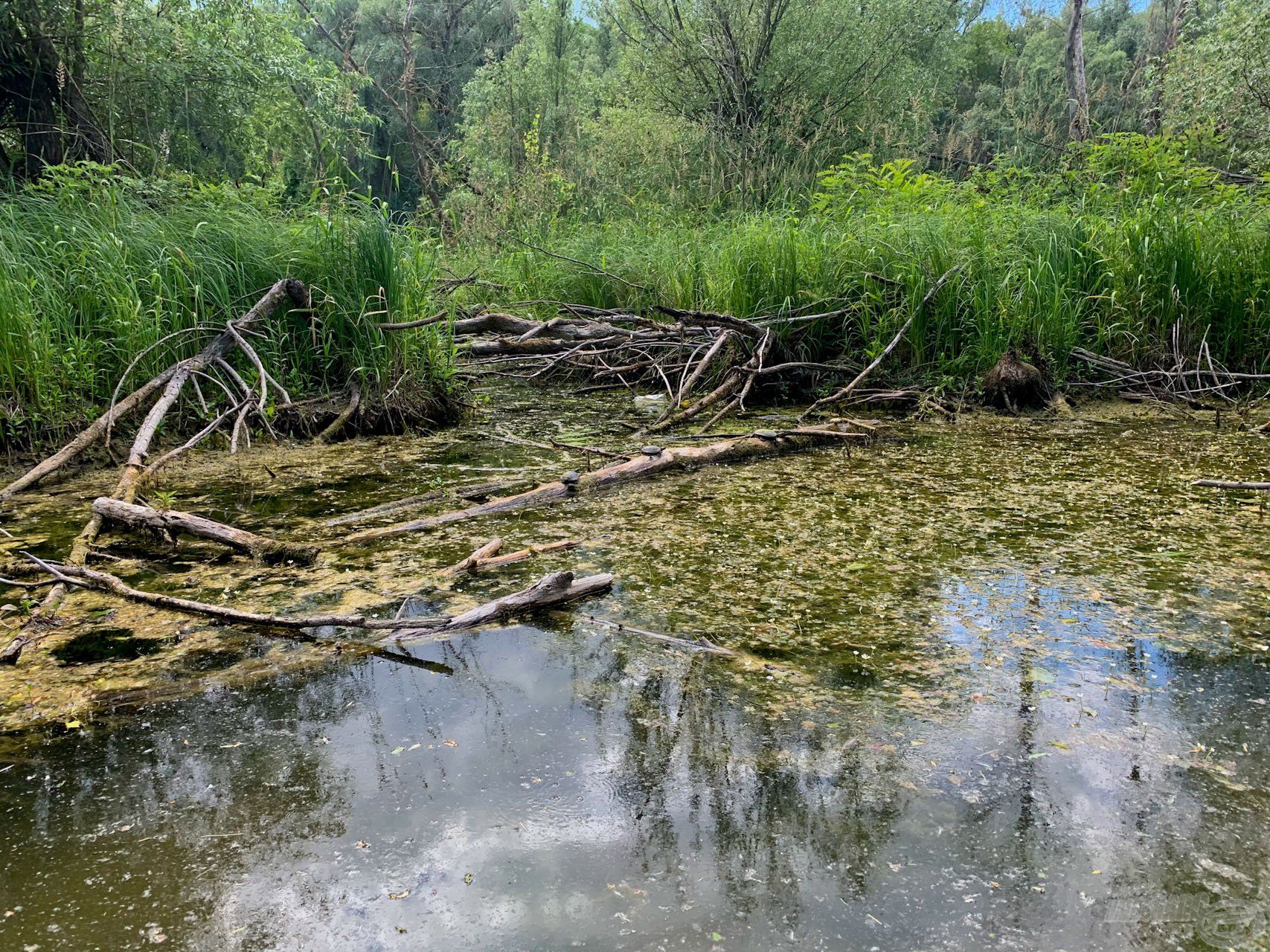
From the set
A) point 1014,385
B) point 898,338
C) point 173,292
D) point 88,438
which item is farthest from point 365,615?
point 1014,385

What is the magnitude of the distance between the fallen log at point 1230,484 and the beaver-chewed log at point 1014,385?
1.48m

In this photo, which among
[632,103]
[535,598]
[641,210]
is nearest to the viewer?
[535,598]

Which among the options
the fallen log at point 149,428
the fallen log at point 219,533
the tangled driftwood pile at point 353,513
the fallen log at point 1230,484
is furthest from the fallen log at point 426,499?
the fallen log at point 1230,484

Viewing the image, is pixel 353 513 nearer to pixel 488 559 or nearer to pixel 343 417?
pixel 488 559

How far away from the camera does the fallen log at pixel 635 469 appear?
2.58 meters

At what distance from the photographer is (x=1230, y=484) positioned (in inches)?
113

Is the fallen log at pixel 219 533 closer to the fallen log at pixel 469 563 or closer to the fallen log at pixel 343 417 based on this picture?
the fallen log at pixel 469 563

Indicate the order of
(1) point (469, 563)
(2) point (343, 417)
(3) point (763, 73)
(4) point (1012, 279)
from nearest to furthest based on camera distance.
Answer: (1) point (469, 563) < (2) point (343, 417) < (4) point (1012, 279) < (3) point (763, 73)

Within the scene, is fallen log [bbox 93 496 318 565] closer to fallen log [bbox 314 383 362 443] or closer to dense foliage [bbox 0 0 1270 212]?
fallen log [bbox 314 383 362 443]

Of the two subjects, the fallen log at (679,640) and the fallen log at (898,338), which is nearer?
the fallen log at (679,640)

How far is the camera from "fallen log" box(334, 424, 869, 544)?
2578 millimetres

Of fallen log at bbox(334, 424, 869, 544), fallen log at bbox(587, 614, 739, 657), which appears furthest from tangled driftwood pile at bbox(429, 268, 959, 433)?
fallen log at bbox(587, 614, 739, 657)

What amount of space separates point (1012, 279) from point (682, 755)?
4.03 metres

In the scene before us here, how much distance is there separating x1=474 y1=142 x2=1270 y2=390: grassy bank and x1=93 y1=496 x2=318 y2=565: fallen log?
2850 mm
